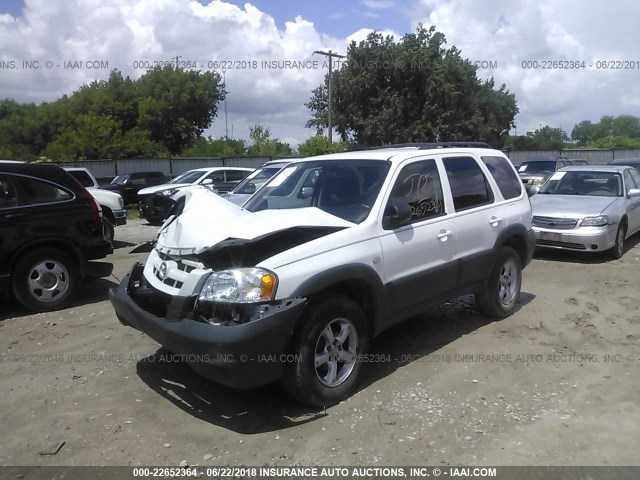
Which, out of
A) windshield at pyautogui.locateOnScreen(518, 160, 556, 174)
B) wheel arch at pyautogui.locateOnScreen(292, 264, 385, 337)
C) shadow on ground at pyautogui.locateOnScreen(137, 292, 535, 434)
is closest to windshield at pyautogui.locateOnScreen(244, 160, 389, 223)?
wheel arch at pyautogui.locateOnScreen(292, 264, 385, 337)

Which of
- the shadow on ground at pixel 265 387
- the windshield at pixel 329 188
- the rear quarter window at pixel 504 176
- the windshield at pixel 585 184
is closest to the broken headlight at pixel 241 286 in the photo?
the shadow on ground at pixel 265 387

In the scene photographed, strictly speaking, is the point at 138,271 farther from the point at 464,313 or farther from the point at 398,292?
the point at 464,313

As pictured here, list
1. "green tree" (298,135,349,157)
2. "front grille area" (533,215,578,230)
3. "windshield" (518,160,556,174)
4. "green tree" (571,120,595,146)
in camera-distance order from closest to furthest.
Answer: "front grille area" (533,215,578,230)
"windshield" (518,160,556,174)
"green tree" (298,135,349,157)
"green tree" (571,120,595,146)

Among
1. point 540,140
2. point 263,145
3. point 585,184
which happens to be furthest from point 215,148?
point 540,140

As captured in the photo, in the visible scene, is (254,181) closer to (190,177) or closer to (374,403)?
(190,177)

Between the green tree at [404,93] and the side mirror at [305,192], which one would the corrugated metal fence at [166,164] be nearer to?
the green tree at [404,93]

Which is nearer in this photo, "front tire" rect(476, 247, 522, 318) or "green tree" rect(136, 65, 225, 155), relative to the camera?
"front tire" rect(476, 247, 522, 318)

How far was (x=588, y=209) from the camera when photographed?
9461mm

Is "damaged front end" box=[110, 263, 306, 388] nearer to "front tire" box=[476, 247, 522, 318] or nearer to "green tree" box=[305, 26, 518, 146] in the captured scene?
"front tire" box=[476, 247, 522, 318]

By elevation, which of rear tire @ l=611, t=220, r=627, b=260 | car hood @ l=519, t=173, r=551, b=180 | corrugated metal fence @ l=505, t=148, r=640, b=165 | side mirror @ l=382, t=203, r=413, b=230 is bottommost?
rear tire @ l=611, t=220, r=627, b=260

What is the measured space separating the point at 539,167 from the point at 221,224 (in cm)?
1803

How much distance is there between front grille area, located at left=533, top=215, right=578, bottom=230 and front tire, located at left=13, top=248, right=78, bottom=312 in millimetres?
7381

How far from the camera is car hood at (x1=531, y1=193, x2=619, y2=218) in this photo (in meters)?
9.36

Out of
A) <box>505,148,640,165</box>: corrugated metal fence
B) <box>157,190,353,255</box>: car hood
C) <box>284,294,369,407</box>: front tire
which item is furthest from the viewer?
<box>505,148,640,165</box>: corrugated metal fence
